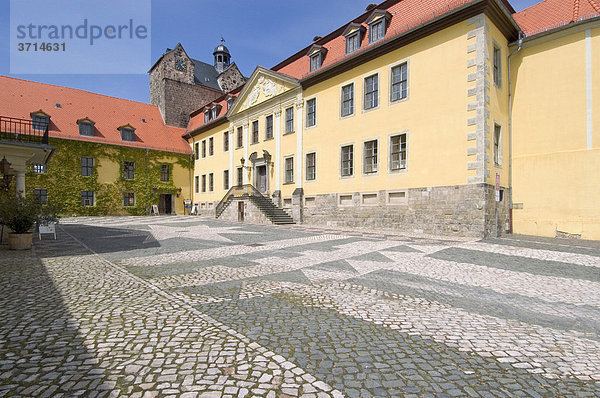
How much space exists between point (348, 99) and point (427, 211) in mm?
7945

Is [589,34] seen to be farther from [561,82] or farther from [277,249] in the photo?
[277,249]

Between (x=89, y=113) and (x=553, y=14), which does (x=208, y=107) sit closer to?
(x=89, y=113)

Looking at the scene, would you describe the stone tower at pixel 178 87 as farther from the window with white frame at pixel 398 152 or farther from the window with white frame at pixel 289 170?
the window with white frame at pixel 398 152

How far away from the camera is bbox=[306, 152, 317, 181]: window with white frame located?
20150 mm

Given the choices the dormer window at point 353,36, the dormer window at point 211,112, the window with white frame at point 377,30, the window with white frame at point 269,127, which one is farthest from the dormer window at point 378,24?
the dormer window at point 211,112

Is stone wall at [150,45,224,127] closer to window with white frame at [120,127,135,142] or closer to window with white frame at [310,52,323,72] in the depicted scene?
window with white frame at [120,127,135,142]

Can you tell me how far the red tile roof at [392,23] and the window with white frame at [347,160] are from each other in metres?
4.94

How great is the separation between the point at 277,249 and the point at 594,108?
45.9 feet

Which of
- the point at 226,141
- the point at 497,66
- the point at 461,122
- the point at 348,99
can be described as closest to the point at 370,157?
the point at 348,99

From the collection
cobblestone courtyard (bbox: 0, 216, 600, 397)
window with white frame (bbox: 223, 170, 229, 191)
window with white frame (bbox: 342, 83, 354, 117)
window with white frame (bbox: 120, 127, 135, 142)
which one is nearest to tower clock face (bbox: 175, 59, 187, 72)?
window with white frame (bbox: 120, 127, 135, 142)

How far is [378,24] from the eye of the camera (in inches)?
664

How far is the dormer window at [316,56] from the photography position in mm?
20141

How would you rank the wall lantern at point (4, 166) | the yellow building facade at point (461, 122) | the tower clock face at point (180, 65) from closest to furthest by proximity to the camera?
the wall lantern at point (4, 166), the yellow building facade at point (461, 122), the tower clock face at point (180, 65)

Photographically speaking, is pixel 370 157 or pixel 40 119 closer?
pixel 370 157
